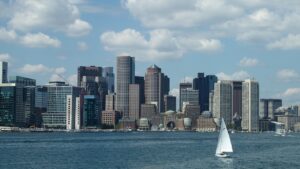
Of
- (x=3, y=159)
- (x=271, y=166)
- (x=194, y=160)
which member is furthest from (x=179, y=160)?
(x=3, y=159)

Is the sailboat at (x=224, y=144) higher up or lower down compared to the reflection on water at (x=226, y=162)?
higher up

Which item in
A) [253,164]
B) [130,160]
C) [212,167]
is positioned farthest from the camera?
[130,160]

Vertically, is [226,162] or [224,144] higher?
[224,144]

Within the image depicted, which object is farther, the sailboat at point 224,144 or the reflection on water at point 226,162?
the sailboat at point 224,144

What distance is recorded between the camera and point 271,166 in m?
102

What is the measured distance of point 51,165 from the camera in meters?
104

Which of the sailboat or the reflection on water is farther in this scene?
the sailboat

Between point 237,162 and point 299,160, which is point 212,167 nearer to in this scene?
point 237,162

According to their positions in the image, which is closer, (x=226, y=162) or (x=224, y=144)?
(x=226, y=162)

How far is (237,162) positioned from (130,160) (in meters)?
18.4

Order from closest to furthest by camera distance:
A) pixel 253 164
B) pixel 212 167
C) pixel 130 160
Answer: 1. pixel 212 167
2. pixel 253 164
3. pixel 130 160

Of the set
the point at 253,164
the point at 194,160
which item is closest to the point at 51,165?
the point at 194,160

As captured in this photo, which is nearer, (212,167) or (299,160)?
(212,167)

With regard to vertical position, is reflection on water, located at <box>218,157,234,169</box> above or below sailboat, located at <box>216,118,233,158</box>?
below
